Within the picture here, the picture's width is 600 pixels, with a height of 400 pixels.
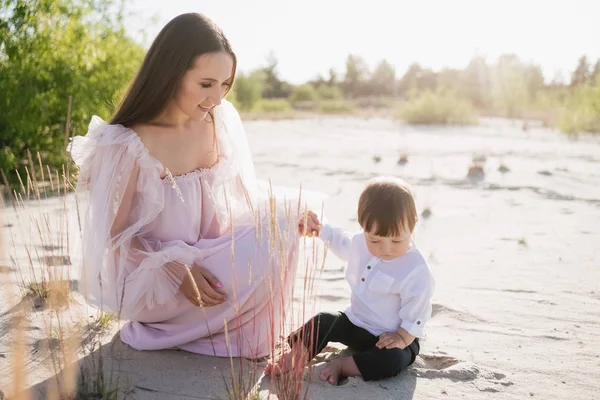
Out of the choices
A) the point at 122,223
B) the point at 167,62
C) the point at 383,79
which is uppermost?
the point at 383,79

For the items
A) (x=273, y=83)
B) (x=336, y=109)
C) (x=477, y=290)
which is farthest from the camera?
(x=273, y=83)

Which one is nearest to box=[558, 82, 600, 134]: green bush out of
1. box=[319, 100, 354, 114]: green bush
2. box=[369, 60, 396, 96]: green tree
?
box=[319, 100, 354, 114]: green bush

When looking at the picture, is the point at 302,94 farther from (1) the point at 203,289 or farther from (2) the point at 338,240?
(1) the point at 203,289

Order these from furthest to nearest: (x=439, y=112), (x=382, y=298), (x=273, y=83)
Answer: (x=273, y=83), (x=439, y=112), (x=382, y=298)

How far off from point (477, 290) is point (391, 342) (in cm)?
129

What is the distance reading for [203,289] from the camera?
2.30 m

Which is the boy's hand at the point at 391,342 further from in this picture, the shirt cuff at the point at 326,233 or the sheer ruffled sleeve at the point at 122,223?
the sheer ruffled sleeve at the point at 122,223

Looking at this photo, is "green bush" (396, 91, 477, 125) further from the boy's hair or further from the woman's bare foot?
the woman's bare foot

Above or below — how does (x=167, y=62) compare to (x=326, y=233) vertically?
above

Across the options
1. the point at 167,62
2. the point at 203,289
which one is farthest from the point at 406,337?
the point at 167,62

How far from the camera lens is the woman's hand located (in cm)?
229

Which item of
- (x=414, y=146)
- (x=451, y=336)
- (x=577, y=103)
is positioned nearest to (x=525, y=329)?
(x=451, y=336)

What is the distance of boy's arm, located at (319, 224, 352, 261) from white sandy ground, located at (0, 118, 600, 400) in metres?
0.35

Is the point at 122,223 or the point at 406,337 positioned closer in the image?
the point at 406,337
